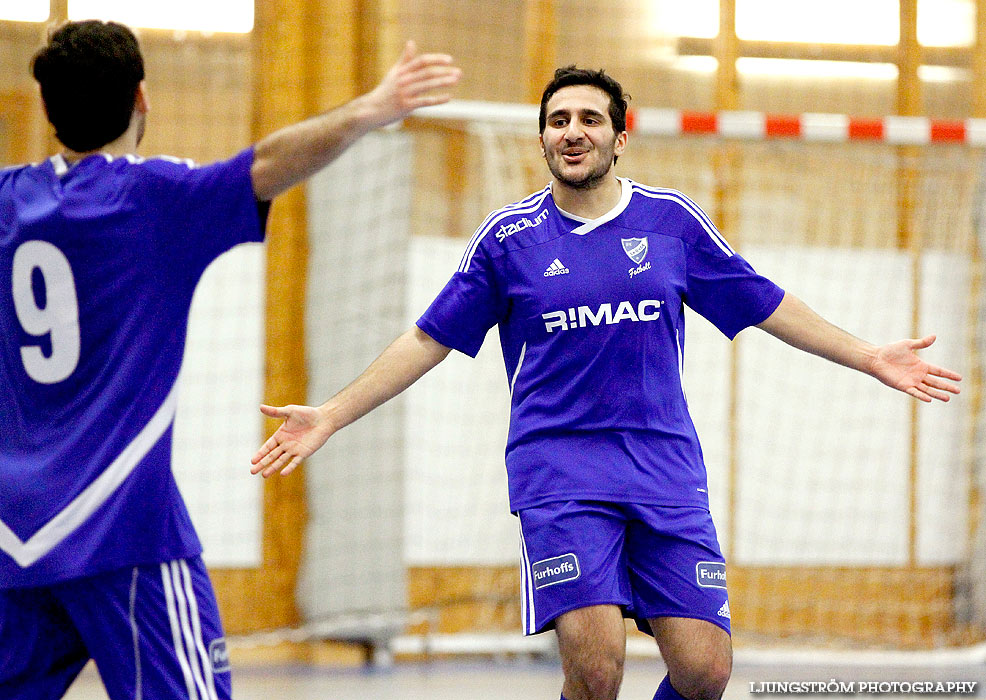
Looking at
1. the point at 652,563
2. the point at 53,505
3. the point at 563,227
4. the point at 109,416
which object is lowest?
the point at 652,563

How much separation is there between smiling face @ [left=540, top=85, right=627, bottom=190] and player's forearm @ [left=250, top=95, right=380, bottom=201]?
131 cm

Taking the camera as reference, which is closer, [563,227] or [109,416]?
[109,416]

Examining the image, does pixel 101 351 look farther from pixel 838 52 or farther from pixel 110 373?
pixel 838 52

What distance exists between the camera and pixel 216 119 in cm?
727

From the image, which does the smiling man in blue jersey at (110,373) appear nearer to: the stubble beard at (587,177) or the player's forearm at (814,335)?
the stubble beard at (587,177)

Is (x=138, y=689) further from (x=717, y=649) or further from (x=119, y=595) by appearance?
(x=717, y=649)

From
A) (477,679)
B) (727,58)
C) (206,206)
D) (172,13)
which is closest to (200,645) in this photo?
(206,206)

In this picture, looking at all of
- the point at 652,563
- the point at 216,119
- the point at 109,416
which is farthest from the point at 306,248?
the point at 109,416

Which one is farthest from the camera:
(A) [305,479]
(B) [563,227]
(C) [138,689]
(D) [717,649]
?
(A) [305,479]

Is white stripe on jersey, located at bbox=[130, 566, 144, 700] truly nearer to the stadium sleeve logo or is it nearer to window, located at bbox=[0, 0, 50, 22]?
the stadium sleeve logo

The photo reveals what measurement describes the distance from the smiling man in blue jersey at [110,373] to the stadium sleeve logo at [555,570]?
4.00 feet

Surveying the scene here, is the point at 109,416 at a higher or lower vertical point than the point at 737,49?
lower

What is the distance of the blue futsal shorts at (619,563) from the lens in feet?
10.8

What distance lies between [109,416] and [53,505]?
8.1 inches
